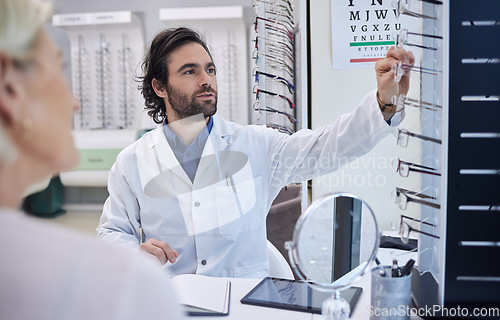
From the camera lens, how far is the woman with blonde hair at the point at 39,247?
1.23 ft

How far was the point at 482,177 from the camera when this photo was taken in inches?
32.3

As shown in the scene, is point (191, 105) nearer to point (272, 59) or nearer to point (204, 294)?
point (272, 59)

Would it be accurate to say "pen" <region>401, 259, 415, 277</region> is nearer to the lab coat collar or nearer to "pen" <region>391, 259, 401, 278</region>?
"pen" <region>391, 259, 401, 278</region>

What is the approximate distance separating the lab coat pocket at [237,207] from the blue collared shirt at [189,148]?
0.14 meters

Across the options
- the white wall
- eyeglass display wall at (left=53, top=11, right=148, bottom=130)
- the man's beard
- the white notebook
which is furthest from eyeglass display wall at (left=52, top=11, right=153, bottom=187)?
the white notebook

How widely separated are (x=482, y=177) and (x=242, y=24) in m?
4.02

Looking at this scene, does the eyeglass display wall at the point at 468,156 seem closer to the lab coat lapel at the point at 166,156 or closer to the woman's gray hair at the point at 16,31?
the woman's gray hair at the point at 16,31

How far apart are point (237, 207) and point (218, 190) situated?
0.08m

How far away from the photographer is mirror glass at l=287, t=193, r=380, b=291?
711 mm

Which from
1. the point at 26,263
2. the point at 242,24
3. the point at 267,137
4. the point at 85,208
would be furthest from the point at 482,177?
the point at 85,208

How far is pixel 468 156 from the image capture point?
81 centimetres

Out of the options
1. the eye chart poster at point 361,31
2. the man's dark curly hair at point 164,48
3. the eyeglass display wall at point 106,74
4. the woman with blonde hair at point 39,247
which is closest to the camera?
the woman with blonde hair at point 39,247

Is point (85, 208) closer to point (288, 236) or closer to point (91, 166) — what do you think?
point (91, 166)
